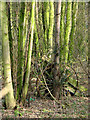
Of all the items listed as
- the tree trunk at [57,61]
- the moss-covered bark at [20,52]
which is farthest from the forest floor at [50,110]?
the moss-covered bark at [20,52]

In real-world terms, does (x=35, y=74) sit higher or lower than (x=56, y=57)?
lower

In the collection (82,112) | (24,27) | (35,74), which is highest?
(24,27)

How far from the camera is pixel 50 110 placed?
147 inches

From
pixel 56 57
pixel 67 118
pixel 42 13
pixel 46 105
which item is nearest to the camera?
pixel 67 118

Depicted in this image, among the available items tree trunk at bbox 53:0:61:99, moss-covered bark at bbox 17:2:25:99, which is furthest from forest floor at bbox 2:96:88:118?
moss-covered bark at bbox 17:2:25:99

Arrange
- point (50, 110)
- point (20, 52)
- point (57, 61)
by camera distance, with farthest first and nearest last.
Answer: point (57, 61), point (50, 110), point (20, 52)

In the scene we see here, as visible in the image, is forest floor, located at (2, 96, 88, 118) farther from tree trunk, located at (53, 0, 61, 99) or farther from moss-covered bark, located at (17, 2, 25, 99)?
moss-covered bark, located at (17, 2, 25, 99)

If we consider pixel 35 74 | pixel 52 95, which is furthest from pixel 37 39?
pixel 52 95

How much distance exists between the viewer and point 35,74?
167 inches

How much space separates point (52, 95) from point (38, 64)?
1.15m

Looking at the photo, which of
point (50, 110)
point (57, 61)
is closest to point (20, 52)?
point (57, 61)

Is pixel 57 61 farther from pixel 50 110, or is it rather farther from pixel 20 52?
pixel 50 110

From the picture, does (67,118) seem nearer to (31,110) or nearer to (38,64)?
(31,110)

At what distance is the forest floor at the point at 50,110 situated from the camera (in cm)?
328
